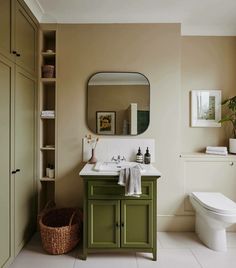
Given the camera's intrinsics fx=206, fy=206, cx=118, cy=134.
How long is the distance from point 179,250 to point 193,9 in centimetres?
261

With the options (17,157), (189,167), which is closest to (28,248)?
(17,157)

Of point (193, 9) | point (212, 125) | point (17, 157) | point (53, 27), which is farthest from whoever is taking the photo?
point (212, 125)

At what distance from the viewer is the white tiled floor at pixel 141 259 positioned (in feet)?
6.24

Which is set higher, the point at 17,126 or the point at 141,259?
the point at 17,126

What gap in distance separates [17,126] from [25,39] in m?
0.92

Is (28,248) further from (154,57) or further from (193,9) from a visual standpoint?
(193,9)

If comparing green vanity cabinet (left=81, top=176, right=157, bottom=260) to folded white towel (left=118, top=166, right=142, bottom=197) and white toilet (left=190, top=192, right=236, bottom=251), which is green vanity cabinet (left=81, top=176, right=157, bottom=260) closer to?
folded white towel (left=118, top=166, right=142, bottom=197)

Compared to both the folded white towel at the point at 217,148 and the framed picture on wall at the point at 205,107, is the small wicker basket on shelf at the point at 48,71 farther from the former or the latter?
the folded white towel at the point at 217,148

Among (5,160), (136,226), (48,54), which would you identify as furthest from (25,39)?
(136,226)

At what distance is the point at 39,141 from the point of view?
2.50m

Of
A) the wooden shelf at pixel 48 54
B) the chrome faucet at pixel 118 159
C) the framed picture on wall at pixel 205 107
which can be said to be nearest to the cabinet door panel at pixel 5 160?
the wooden shelf at pixel 48 54

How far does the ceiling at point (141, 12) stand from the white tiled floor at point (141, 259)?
255cm

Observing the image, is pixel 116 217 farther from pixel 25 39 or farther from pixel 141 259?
pixel 25 39

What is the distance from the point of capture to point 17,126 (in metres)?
1.96
